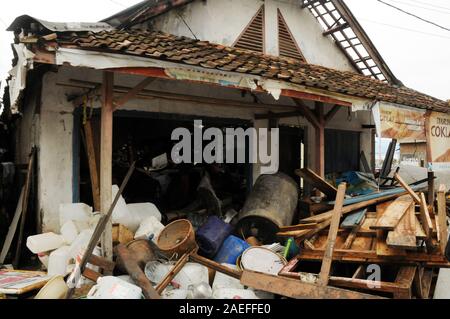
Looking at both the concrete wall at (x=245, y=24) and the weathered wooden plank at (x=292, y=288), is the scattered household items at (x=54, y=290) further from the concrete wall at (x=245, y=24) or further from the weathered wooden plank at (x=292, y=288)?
the concrete wall at (x=245, y=24)

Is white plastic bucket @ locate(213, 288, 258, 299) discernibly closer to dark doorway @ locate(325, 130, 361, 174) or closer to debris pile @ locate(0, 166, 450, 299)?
debris pile @ locate(0, 166, 450, 299)

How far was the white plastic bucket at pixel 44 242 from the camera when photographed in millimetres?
5336

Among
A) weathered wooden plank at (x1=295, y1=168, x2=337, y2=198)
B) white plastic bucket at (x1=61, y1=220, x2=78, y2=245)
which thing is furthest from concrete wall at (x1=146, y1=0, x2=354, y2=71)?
white plastic bucket at (x1=61, y1=220, x2=78, y2=245)

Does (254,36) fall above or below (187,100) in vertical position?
above

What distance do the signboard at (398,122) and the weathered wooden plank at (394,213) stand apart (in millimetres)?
1905

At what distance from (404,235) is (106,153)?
417 cm

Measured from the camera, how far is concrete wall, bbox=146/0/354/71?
864 centimetres

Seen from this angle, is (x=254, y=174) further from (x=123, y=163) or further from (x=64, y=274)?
(x=64, y=274)

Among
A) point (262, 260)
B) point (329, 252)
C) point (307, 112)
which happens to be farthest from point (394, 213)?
point (307, 112)

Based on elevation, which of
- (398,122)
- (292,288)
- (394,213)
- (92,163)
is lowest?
(292,288)

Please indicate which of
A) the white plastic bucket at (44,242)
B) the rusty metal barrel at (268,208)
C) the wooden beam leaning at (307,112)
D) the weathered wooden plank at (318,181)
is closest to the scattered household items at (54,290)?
A: the white plastic bucket at (44,242)

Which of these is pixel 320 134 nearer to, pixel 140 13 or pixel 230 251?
pixel 230 251

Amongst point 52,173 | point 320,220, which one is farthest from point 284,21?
point 52,173

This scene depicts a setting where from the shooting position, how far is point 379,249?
15.4 ft
